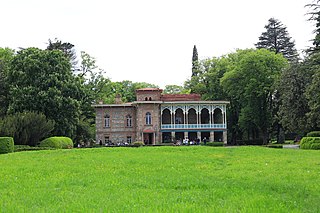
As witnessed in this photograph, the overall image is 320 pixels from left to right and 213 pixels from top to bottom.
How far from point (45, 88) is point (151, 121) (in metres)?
17.0

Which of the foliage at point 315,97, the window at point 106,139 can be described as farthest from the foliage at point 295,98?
the window at point 106,139

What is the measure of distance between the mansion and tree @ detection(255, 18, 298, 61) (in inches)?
749

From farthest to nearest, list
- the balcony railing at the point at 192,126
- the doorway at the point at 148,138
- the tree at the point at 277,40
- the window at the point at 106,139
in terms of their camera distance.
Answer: the tree at the point at 277,40 < the window at the point at 106,139 < the doorway at the point at 148,138 < the balcony railing at the point at 192,126

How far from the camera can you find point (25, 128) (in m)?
33.5

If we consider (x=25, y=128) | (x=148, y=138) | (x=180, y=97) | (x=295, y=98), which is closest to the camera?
(x=25, y=128)

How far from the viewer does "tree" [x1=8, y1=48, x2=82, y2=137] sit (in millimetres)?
41125

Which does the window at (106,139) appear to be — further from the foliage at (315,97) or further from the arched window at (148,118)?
the foliage at (315,97)

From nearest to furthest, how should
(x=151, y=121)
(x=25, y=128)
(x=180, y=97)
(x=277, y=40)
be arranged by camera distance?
(x=25, y=128) → (x=151, y=121) → (x=180, y=97) → (x=277, y=40)

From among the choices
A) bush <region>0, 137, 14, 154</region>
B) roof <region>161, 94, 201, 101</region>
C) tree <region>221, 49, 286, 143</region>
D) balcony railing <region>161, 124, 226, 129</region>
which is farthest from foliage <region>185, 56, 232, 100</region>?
bush <region>0, 137, 14, 154</region>

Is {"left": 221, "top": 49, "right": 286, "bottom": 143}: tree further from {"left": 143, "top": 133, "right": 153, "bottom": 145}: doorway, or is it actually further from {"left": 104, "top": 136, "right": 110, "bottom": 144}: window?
{"left": 104, "top": 136, "right": 110, "bottom": 144}: window

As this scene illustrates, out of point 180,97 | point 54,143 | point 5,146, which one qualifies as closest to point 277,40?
point 180,97

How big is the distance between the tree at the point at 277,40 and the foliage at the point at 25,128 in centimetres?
4517

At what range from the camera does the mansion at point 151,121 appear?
5503cm

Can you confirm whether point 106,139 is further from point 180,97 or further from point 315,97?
point 315,97
